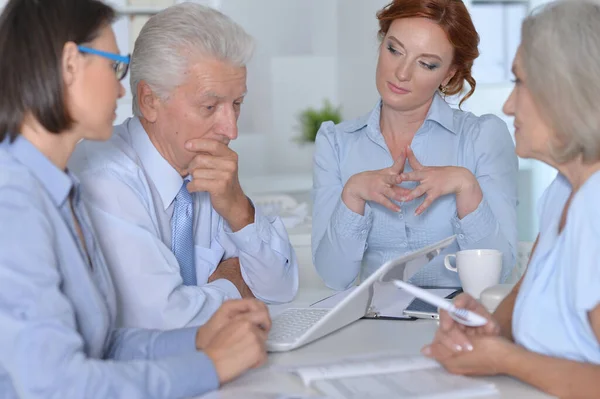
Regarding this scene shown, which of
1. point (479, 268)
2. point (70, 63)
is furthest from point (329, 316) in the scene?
point (70, 63)

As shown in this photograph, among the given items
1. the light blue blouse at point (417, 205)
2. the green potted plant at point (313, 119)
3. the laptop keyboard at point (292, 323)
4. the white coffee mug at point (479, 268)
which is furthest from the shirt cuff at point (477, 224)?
the green potted plant at point (313, 119)

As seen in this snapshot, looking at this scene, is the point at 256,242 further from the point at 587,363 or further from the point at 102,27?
the point at 587,363

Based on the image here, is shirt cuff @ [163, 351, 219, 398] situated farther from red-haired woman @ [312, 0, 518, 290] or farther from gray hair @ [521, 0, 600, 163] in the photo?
red-haired woman @ [312, 0, 518, 290]

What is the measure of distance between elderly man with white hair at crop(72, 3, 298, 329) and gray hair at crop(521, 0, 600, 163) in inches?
32.9

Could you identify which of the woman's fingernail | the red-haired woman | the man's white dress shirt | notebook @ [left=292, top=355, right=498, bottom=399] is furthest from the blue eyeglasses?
the red-haired woman

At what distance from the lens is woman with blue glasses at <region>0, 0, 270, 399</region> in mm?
1145

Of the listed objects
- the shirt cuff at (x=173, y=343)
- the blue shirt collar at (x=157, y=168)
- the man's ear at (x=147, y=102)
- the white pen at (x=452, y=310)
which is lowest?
the shirt cuff at (x=173, y=343)

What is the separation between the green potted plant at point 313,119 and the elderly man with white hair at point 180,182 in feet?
9.38

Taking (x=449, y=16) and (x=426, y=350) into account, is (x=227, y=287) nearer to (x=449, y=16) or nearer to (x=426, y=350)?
(x=426, y=350)

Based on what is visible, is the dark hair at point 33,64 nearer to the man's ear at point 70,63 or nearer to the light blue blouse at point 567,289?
the man's ear at point 70,63

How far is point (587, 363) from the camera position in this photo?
49.5 inches

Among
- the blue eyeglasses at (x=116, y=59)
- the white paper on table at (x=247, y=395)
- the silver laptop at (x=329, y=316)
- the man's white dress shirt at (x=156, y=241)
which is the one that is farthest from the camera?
the man's white dress shirt at (x=156, y=241)

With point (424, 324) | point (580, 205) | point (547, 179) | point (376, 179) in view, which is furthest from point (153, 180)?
point (547, 179)

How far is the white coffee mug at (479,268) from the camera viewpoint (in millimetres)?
1885
